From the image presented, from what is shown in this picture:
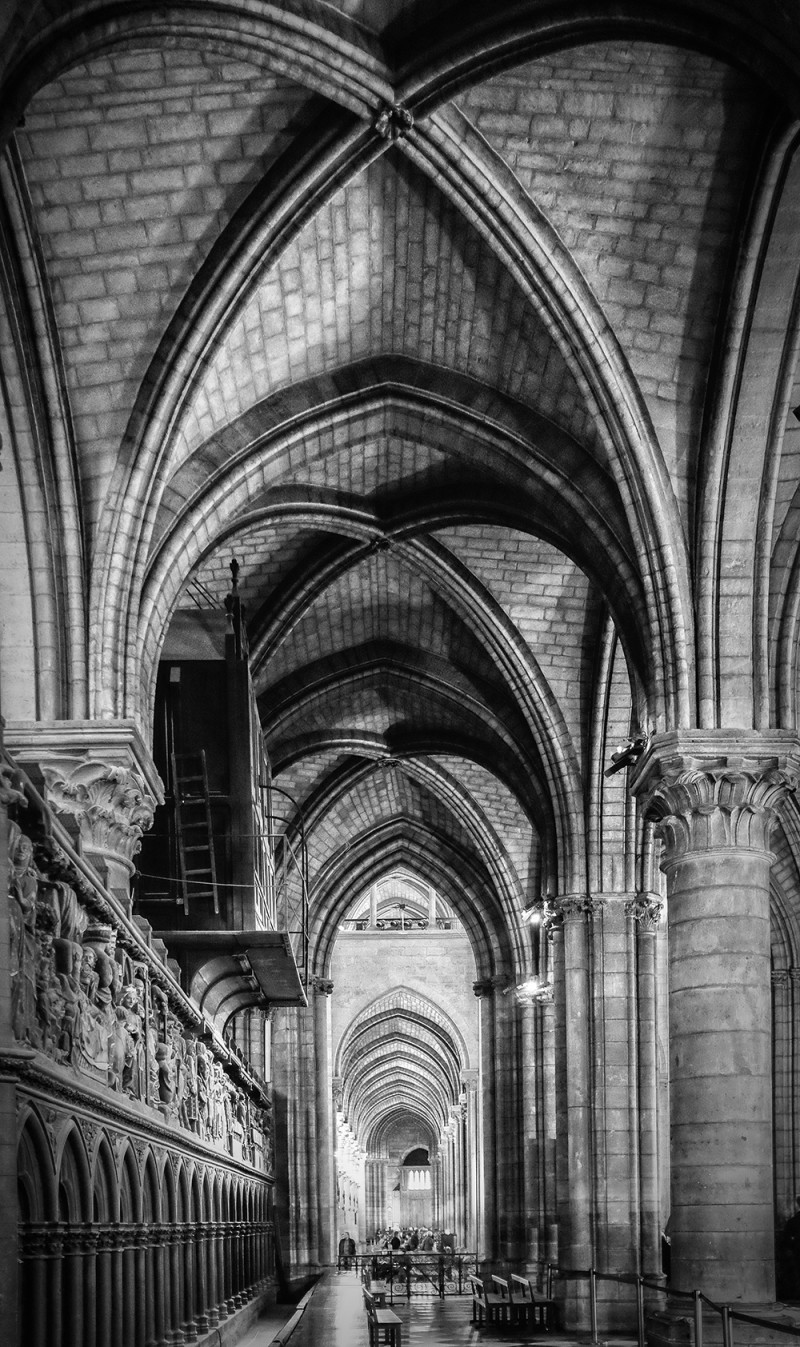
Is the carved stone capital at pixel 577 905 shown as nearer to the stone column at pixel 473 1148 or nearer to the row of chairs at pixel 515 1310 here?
the row of chairs at pixel 515 1310

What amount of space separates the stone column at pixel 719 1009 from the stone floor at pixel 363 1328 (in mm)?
3601

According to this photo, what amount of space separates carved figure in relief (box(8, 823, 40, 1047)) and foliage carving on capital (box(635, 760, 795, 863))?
8170mm

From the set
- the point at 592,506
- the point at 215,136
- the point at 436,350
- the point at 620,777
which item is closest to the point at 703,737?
the point at 592,506

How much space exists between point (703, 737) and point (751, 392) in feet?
10.6

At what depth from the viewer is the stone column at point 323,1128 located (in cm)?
3747

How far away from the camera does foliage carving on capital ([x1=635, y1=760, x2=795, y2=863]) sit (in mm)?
15922

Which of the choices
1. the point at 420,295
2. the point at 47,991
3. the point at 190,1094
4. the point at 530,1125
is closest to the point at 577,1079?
the point at 190,1094

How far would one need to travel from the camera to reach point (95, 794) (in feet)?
53.9

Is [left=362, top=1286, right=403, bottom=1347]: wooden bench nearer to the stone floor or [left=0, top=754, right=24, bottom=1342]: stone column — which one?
the stone floor

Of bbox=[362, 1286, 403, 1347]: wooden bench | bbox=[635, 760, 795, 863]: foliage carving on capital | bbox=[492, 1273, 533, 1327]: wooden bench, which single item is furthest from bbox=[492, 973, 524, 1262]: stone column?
bbox=[635, 760, 795, 863]: foliage carving on capital

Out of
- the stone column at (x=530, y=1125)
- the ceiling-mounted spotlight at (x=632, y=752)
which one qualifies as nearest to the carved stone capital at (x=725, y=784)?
the ceiling-mounted spotlight at (x=632, y=752)

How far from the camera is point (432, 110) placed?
49.6 feet

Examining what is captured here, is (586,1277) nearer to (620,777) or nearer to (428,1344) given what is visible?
(428,1344)

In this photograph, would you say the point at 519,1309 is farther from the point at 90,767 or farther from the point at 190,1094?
the point at 90,767
